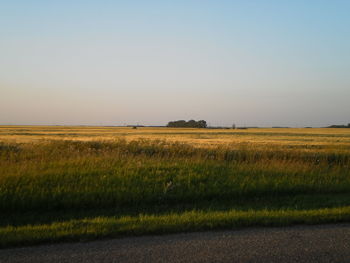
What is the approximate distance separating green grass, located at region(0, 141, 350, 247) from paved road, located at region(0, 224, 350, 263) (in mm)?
469

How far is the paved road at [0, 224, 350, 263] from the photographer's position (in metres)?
4.71

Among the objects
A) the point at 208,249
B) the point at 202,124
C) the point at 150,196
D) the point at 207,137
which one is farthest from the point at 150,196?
the point at 202,124

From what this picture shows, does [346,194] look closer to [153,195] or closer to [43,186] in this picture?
[153,195]

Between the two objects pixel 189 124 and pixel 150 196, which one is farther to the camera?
pixel 189 124

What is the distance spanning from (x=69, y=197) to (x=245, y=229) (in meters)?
4.87

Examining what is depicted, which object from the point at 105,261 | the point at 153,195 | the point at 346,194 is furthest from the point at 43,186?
the point at 346,194

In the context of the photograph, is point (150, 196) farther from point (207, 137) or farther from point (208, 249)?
point (207, 137)

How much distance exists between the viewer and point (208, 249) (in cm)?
506

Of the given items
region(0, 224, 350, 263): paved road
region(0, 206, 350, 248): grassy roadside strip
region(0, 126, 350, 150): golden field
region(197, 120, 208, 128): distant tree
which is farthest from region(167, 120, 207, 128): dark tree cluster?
region(0, 224, 350, 263): paved road

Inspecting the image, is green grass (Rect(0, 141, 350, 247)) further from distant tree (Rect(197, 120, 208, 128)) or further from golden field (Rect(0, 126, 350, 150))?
distant tree (Rect(197, 120, 208, 128))

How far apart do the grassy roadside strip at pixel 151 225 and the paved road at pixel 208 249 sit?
0.32 metres

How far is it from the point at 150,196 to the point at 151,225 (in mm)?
3162

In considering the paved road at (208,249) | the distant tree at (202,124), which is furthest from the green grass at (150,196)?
the distant tree at (202,124)

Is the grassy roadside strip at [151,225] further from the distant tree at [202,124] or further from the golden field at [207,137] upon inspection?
the distant tree at [202,124]
